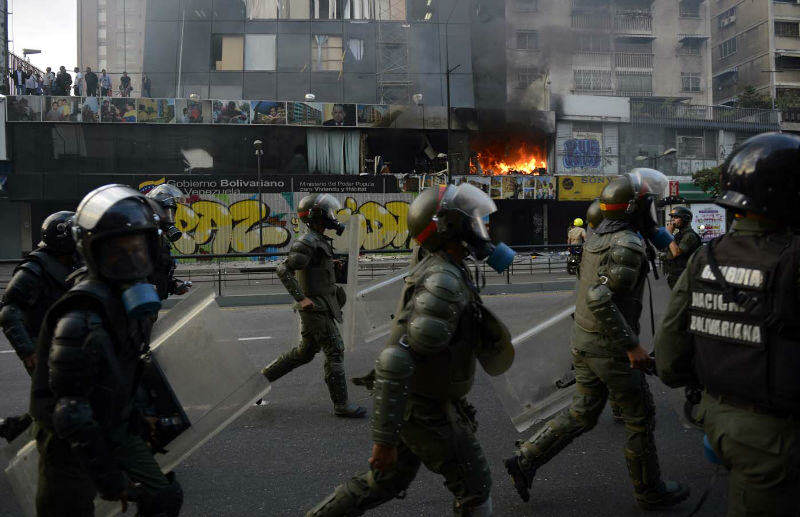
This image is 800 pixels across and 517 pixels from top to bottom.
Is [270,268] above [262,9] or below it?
below

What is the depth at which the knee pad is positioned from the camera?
2.40 meters

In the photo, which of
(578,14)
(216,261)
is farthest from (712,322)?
(578,14)

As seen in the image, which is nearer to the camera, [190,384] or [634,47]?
[190,384]

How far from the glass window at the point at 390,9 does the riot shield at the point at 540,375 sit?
30121mm

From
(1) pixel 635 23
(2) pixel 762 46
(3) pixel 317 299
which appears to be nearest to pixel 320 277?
(3) pixel 317 299

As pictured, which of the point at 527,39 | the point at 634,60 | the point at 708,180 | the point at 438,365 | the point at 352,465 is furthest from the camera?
the point at 634,60

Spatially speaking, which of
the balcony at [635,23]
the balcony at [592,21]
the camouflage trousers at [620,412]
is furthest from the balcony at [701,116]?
the camouflage trousers at [620,412]

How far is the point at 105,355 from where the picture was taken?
2.29 metres

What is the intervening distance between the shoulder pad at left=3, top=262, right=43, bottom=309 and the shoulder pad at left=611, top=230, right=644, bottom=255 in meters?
3.27

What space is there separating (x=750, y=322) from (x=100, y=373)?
2.23 meters

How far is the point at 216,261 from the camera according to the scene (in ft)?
44.7

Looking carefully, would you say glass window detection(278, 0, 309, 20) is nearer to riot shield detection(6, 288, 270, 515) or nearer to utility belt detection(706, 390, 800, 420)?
riot shield detection(6, 288, 270, 515)

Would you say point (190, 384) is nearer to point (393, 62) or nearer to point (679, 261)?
point (679, 261)

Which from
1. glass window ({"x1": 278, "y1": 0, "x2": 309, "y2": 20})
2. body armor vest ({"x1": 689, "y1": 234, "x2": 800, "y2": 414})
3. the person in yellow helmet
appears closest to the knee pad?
body armor vest ({"x1": 689, "y1": 234, "x2": 800, "y2": 414})
